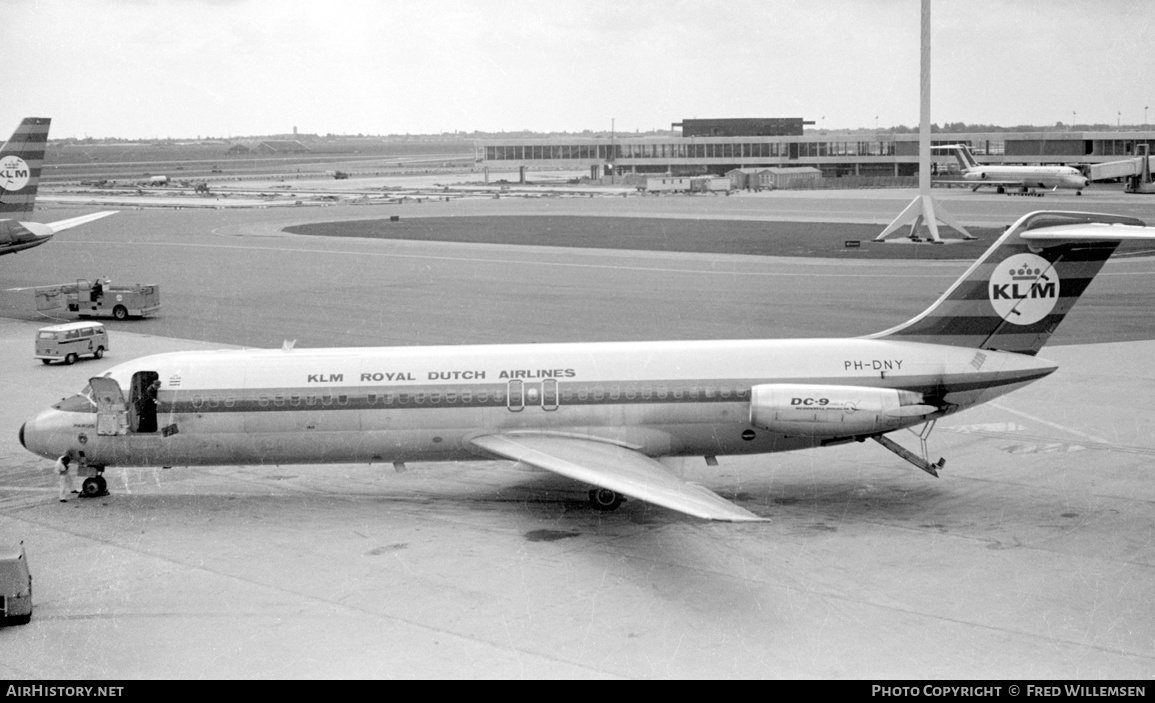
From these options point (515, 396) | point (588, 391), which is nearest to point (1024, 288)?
point (588, 391)

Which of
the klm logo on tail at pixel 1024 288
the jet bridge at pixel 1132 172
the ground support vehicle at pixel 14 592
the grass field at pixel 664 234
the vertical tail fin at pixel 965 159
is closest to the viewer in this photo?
the ground support vehicle at pixel 14 592

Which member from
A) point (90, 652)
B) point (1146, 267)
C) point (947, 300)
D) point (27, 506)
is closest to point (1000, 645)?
point (947, 300)

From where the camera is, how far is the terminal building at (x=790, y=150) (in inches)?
5886

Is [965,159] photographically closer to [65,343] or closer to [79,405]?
[65,343]

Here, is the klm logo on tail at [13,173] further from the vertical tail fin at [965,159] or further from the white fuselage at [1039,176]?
the vertical tail fin at [965,159]

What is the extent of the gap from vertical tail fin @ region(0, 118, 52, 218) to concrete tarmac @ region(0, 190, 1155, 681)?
1357 centimetres

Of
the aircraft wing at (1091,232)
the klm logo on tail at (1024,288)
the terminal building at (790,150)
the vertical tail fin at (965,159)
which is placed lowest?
the klm logo on tail at (1024,288)

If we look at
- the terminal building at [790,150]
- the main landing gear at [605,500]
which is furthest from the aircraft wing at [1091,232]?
the terminal building at [790,150]

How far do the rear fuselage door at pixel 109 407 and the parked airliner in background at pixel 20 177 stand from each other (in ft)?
82.9

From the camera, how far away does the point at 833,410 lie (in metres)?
21.8

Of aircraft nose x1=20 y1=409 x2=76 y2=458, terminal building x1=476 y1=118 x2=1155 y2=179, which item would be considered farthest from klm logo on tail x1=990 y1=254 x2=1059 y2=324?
terminal building x1=476 y1=118 x2=1155 y2=179

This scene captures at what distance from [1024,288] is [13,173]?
3865 cm
